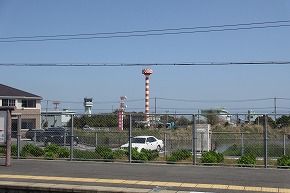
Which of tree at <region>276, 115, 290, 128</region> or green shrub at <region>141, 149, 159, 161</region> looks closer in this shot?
green shrub at <region>141, 149, 159, 161</region>

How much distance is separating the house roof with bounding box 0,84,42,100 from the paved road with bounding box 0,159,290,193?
148ft

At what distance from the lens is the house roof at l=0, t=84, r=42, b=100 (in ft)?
185

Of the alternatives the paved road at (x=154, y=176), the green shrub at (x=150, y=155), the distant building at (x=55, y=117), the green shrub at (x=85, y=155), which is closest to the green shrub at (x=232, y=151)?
the green shrub at (x=150, y=155)

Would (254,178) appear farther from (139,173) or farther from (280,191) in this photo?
(139,173)

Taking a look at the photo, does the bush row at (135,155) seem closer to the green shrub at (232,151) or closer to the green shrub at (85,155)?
the green shrub at (85,155)

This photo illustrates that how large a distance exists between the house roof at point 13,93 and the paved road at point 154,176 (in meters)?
45.1

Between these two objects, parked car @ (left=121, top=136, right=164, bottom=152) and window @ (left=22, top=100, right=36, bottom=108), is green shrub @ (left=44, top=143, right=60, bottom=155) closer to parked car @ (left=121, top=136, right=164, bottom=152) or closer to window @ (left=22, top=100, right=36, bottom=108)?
parked car @ (left=121, top=136, right=164, bottom=152)

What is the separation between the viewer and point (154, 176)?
1080 cm

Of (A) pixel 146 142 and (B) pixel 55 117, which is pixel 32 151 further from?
(B) pixel 55 117

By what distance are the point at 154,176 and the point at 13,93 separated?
165 ft

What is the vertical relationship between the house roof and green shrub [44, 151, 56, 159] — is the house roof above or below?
above

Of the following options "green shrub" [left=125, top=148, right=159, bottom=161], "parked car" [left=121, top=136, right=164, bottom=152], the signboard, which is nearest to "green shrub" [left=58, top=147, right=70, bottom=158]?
"green shrub" [left=125, top=148, right=159, bottom=161]

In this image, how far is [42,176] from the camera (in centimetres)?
1069

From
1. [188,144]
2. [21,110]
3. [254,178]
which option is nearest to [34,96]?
[21,110]
